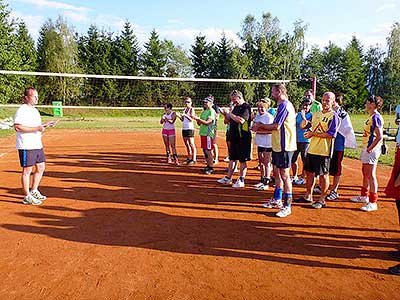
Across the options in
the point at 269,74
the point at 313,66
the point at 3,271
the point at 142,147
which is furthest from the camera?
the point at 313,66

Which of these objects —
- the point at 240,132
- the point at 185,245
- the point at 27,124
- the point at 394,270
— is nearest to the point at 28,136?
the point at 27,124

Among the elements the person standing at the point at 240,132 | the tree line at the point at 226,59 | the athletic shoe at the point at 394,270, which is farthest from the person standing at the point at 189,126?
the tree line at the point at 226,59

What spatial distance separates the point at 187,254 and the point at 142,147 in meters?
10.1

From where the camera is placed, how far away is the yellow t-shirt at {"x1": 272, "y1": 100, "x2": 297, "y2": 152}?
5609mm

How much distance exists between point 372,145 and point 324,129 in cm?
89

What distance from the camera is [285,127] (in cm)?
569

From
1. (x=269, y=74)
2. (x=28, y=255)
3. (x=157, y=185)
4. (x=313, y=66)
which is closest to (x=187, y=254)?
(x=28, y=255)

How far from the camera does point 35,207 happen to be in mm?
6082

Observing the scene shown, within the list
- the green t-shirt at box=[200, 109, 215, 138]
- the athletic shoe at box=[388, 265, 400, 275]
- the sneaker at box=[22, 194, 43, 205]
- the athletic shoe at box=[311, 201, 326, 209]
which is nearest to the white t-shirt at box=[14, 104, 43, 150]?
the sneaker at box=[22, 194, 43, 205]

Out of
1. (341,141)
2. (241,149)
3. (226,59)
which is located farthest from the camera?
(226,59)

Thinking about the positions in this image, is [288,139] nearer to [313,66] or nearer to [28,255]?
[28,255]

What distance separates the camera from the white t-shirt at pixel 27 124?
5945mm

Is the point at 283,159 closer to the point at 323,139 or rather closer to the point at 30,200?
the point at 323,139

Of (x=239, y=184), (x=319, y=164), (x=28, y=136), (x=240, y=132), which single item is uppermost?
(x=28, y=136)
